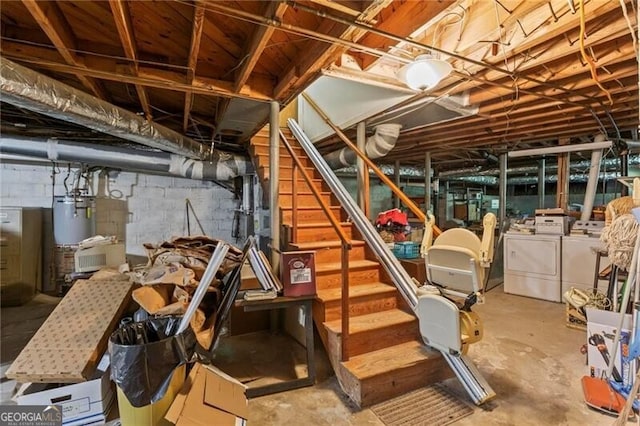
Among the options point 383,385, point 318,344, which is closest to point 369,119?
point 318,344

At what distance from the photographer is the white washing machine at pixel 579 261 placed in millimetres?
4277

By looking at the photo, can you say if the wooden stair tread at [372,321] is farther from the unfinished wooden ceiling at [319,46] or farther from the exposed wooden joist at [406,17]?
the exposed wooden joist at [406,17]

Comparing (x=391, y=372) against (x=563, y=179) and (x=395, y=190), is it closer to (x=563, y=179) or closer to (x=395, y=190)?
(x=395, y=190)

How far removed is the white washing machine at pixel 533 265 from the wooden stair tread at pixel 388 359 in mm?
3181

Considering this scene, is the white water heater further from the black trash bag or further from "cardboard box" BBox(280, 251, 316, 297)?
"cardboard box" BBox(280, 251, 316, 297)

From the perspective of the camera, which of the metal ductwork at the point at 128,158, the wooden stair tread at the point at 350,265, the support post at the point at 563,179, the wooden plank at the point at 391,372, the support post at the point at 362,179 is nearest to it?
the wooden plank at the point at 391,372

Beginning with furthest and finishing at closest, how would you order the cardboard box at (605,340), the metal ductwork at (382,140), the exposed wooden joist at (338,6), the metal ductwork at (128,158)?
the metal ductwork at (382,140)
the metal ductwork at (128,158)
the cardboard box at (605,340)
the exposed wooden joist at (338,6)

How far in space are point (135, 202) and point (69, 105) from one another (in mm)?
2980

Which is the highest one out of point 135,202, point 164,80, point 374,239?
point 164,80

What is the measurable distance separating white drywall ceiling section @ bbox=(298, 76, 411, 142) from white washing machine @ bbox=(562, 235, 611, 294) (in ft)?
10.8

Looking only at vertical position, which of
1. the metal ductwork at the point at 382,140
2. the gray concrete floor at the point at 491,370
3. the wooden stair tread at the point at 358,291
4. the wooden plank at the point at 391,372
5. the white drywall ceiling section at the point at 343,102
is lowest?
the gray concrete floor at the point at 491,370

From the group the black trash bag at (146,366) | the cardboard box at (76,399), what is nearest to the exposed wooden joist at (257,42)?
the black trash bag at (146,366)

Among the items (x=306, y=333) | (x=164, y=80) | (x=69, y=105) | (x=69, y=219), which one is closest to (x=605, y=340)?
(x=306, y=333)

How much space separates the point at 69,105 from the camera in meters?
2.49
